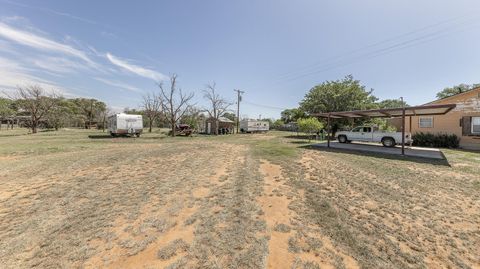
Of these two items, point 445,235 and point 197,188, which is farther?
point 197,188

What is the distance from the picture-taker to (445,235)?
3.53 metres

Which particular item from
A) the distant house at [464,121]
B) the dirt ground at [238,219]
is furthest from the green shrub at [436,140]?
the dirt ground at [238,219]

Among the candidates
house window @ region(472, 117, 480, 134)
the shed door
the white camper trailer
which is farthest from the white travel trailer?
house window @ region(472, 117, 480, 134)

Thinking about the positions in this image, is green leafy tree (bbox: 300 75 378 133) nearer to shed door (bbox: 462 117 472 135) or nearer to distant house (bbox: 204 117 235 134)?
shed door (bbox: 462 117 472 135)

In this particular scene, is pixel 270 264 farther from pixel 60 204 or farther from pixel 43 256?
pixel 60 204

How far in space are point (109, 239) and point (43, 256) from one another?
80cm

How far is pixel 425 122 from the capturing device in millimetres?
18109

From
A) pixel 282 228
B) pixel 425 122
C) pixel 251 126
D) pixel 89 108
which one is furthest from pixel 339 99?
pixel 89 108

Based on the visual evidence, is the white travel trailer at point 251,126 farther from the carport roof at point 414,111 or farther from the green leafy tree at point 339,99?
the carport roof at point 414,111

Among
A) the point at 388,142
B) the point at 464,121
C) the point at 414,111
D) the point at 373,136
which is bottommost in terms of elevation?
the point at 388,142

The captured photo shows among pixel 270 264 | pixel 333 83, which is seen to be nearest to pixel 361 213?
pixel 270 264

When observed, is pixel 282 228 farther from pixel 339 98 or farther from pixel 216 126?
pixel 216 126

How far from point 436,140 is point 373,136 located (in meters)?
5.41

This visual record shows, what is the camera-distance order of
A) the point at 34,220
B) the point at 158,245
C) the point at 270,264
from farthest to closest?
the point at 34,220
the point at 158,245
the point at 270,264
